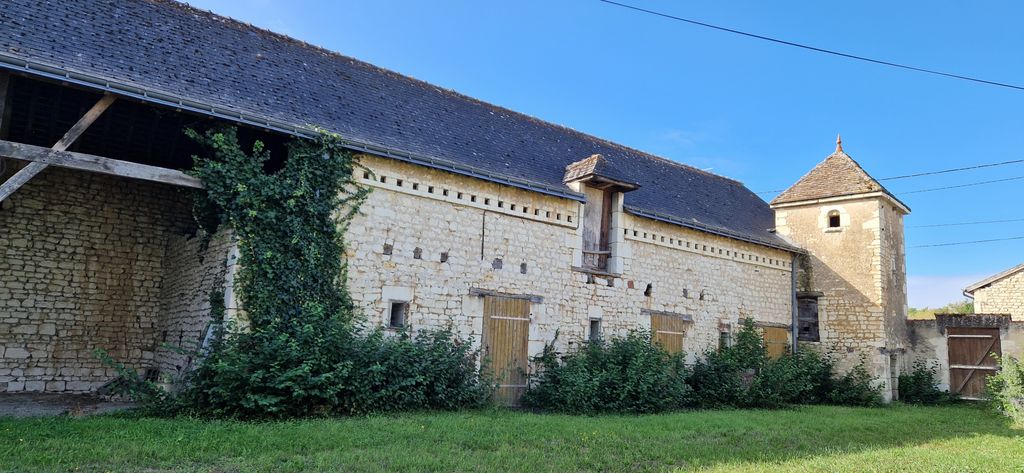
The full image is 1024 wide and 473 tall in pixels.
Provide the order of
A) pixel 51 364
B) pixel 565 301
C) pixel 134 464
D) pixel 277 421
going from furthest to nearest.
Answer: pixel 565 301
pixel 51 364
pixel 277 421
pixel 134 464

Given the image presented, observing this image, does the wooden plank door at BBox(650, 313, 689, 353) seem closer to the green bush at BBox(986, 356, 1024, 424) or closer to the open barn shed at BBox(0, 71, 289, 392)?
the green bush at BBox(986, 356, 1024, 424)

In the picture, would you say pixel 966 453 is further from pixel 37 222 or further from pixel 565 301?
pixel 37 222

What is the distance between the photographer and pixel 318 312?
8391 mm

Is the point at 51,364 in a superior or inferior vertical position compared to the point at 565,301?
inferior

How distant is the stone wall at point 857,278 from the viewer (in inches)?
590

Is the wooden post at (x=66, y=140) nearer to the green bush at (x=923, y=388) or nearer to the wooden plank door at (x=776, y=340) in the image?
the wooden plank door at (x=776, y=340)

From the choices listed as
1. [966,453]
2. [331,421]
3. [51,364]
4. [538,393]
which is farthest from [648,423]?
[51,364]

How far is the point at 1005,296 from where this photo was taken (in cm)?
2014

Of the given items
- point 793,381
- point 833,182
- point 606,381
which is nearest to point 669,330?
point 793,381

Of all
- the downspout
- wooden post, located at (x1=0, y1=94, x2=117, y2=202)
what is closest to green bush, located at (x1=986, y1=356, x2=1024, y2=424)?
the downspout

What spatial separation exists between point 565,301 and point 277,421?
564cm

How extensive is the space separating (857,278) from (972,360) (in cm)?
312

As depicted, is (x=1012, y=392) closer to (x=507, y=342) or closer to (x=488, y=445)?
(x=507, y=342)

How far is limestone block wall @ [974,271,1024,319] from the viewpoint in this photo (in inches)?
783
